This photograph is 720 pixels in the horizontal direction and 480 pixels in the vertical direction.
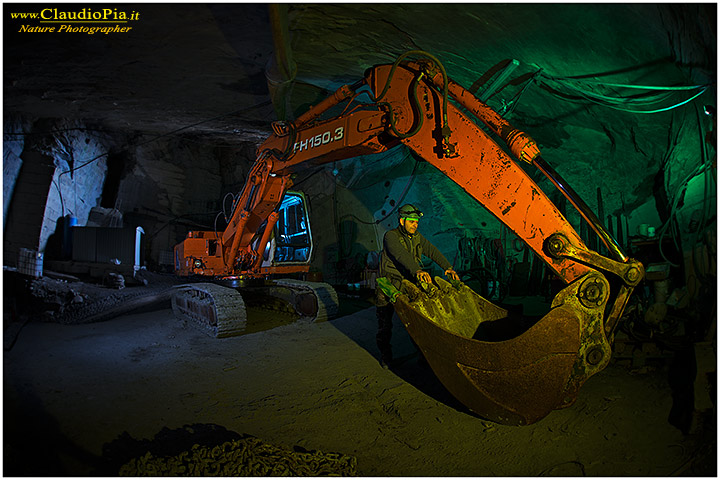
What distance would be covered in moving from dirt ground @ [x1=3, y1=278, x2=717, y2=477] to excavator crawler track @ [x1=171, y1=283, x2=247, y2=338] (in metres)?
0.57

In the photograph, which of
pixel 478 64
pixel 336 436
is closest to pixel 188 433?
pixel 336 436

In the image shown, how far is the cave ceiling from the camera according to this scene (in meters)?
3.47

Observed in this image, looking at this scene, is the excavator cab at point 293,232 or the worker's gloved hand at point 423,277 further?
the excavator cab at point 293,232

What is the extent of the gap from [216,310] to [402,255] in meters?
2.85

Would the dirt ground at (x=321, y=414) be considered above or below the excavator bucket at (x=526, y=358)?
below

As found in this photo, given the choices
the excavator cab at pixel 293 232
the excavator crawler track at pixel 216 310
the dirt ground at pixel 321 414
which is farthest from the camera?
the excavator cab at pixel 293 232

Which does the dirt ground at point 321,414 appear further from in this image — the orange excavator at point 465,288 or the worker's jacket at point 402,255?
the worker's jacket at point 402,255

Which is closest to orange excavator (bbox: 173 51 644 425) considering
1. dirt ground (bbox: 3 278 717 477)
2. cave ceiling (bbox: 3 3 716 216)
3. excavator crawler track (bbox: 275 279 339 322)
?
dirt ground (bbox: 3 278 717 477)

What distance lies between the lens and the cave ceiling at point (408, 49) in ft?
11.4

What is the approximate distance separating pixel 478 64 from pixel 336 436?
14.3 ft

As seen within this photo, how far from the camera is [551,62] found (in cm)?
419

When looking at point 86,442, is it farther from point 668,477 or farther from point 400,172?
point 400,172

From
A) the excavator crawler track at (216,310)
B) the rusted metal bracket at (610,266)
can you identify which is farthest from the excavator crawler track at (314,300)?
the rusted metal bracket at (610,266)

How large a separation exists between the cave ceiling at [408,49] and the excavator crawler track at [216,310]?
11.3 ft
